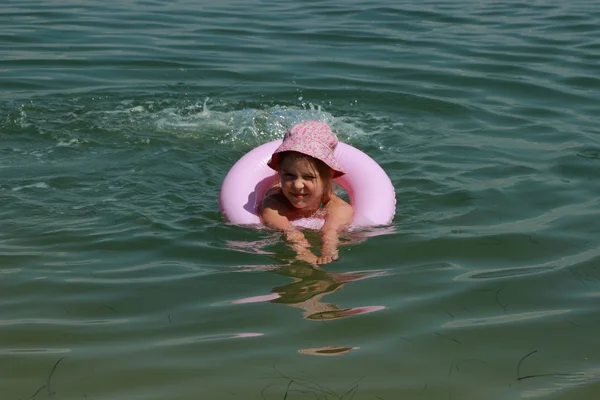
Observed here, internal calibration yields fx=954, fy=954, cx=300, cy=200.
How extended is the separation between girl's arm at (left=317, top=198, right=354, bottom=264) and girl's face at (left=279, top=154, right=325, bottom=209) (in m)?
0.15

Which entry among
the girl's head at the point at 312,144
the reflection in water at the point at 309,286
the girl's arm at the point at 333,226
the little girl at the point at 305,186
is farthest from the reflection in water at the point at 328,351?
the girl's head at the point at 312,144

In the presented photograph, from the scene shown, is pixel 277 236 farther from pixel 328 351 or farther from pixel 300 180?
pixel 328 351

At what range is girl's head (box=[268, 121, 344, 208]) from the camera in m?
5.30

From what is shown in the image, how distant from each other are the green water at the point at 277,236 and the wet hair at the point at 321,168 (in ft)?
1.45

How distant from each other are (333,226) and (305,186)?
278mm

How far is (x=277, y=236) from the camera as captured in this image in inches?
210

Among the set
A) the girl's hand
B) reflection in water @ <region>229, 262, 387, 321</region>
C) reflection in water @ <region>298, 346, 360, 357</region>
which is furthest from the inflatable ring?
reflection in water @ <region>298, 346, 360, 357</region>

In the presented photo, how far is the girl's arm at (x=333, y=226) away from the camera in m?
4.99

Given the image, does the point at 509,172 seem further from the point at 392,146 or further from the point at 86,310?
the point at 86,310

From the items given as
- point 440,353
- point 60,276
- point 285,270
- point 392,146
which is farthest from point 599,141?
point 60,276

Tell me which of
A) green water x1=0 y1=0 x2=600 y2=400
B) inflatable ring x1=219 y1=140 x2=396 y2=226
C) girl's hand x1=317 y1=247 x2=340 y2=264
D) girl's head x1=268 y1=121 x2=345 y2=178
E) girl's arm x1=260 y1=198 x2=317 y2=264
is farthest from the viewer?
inflatable ring x1=219 y1=140 x2=396 y2=226

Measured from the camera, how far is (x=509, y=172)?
6.47 meters

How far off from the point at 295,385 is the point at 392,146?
3877mm

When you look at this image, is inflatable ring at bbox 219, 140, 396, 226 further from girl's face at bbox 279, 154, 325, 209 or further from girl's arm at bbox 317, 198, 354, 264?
girl's face at bbox 279, 154, 325, 209
